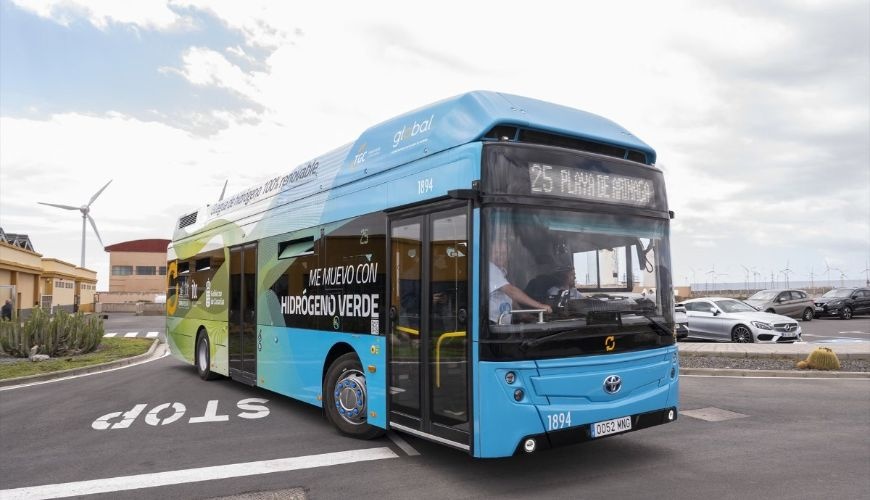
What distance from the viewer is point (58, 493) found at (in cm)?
554

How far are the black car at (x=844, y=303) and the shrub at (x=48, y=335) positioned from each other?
107ft

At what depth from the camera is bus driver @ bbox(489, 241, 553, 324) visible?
518 cm

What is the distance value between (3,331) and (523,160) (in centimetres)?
1707

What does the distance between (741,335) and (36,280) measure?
47.7m

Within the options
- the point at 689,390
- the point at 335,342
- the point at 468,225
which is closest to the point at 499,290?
the point at 468,225

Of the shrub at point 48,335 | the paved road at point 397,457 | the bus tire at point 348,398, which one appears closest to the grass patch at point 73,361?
the shrub at point 48,335

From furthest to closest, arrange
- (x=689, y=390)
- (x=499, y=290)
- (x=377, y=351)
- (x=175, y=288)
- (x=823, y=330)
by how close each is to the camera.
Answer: (x=823, y=330)
(x=175, y=288)
(x=689, y=390)
(x=377, y=351)
(x=499, y=290)

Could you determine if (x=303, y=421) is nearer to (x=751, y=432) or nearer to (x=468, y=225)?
(x=468, y=225)

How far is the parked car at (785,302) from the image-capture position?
2884 centimetres

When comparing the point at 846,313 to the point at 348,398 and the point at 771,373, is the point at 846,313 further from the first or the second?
the point at 348,398

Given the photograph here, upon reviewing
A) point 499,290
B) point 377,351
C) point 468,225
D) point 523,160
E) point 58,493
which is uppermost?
point 523,160

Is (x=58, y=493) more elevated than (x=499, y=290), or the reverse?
(x=499, y=290)

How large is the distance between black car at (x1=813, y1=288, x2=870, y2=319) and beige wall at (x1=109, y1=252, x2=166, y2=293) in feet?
253

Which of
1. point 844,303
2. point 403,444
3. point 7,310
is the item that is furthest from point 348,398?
point 844,303
